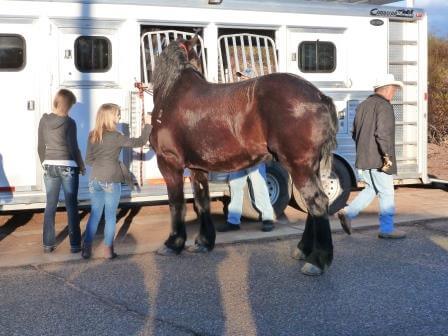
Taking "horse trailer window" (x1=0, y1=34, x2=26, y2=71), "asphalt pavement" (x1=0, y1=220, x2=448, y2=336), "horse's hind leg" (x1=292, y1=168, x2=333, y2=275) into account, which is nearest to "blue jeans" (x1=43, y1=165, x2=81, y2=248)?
"asphalt pavement" (x1=0, y1=220, x2=448, y2=336)

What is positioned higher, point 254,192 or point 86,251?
point 254,192

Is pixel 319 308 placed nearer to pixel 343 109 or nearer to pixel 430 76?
pixel 343 109

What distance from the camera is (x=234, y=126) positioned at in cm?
645

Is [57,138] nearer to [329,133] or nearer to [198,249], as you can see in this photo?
[198,249]

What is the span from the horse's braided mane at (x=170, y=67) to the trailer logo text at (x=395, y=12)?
3617mm

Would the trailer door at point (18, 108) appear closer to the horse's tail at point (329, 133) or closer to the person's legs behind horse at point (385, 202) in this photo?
the horse's tail at point (329, 133)

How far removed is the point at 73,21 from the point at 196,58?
1670 mm

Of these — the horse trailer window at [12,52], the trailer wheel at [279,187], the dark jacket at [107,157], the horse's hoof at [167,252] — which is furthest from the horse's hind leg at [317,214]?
the horse trailer window at [12,52]

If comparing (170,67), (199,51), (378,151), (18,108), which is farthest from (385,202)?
(18,108)

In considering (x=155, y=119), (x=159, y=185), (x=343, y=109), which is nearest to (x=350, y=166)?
(x=343, y=109)

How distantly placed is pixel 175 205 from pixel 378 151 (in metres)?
2.35

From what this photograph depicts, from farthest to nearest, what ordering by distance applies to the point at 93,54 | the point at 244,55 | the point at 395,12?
1. the point at 395,12
2. the point at 244,55
3. the point at 93,54

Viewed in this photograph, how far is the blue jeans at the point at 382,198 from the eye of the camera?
749 cm

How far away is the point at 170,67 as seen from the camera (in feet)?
22.9
